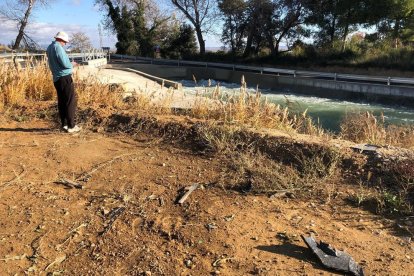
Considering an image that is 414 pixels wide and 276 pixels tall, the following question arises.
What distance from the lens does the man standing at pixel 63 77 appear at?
7.11 metres

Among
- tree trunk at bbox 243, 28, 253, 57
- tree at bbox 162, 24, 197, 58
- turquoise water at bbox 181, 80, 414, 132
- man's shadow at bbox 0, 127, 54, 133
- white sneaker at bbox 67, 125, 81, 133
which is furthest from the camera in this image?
tree at bbox 162, 24, 197, 58

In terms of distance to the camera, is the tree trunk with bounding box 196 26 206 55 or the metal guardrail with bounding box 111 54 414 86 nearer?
the metal guardrail with bounding box 111 54 414 86

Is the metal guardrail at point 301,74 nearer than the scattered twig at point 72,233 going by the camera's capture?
No

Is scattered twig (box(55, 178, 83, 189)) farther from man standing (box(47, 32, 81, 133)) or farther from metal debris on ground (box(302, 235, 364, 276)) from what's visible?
metal debris on ground (box(302, 235, 364, 276))

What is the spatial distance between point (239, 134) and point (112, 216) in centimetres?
256

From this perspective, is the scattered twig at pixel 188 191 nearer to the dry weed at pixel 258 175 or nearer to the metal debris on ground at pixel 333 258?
the dry weed at pixel 258 175

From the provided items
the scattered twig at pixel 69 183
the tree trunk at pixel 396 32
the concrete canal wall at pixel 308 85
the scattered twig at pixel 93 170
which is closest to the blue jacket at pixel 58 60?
the scattered twig at pixel 93 170

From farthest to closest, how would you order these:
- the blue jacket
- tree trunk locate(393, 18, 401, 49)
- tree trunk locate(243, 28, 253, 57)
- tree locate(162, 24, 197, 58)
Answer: tree locate(162, 24, 197, 58) → tree trunk locate(243, 28, 253, 57) → tree trunk locate(393, 18, 401, 49) → the blue jacket

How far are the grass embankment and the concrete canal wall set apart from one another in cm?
1429

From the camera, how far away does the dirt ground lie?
3.49 meters

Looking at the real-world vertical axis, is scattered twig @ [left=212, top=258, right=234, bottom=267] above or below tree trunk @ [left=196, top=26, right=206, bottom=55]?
below

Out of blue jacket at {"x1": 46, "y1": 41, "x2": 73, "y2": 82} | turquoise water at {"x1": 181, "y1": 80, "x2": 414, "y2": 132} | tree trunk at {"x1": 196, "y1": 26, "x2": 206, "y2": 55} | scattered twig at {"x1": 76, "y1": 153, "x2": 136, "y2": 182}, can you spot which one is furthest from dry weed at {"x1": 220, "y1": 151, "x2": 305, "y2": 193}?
tree trunk at {"x1": 196, "y1": 26, "x2": 206, "y2": 55}

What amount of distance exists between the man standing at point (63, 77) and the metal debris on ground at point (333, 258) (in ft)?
15.9

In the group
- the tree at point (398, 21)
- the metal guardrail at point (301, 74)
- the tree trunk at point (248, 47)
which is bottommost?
the metal guardrail at point (301, 74)
